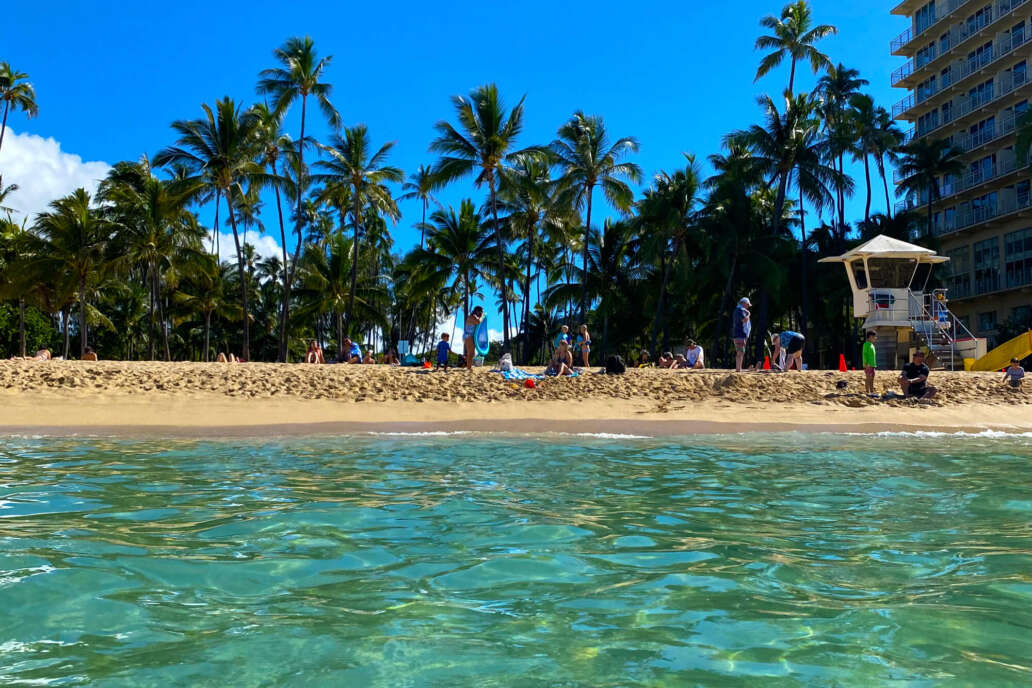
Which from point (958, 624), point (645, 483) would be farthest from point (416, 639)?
point (645, 483)

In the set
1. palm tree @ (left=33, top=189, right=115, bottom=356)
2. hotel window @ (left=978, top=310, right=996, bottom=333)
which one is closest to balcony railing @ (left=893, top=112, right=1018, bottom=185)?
hotel window @ (left=978, top=310, right=996, bottom=333)

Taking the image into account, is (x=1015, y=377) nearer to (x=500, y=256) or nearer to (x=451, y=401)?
(x=451, y=401)

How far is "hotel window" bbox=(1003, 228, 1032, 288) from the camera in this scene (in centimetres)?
4131

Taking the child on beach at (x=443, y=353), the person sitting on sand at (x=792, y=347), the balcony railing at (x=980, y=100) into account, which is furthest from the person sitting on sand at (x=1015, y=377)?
the balcony railing at (x=980, y=100)

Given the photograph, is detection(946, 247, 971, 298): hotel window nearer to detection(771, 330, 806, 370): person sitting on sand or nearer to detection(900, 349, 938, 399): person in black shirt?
detection(771, 330, 806, 370): person sitting on sand

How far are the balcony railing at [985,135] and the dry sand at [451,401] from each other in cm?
3129

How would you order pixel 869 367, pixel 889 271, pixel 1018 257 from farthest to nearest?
pixel 1018 257, pixel 889 271, pixel 869 367

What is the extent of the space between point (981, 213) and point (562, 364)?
37827 millimetres

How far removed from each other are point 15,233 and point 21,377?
27909 mm

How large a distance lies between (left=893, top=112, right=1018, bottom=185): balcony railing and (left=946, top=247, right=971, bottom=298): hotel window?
617cm

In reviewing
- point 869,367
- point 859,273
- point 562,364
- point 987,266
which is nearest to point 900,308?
point 859,273

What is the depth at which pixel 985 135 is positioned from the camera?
4503cm

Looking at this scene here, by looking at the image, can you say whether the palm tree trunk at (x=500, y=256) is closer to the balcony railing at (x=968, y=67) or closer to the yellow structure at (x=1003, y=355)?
the yellow structure at (x=1003, y=355)

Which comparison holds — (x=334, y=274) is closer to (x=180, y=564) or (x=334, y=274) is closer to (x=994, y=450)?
(x=994, y=450)
